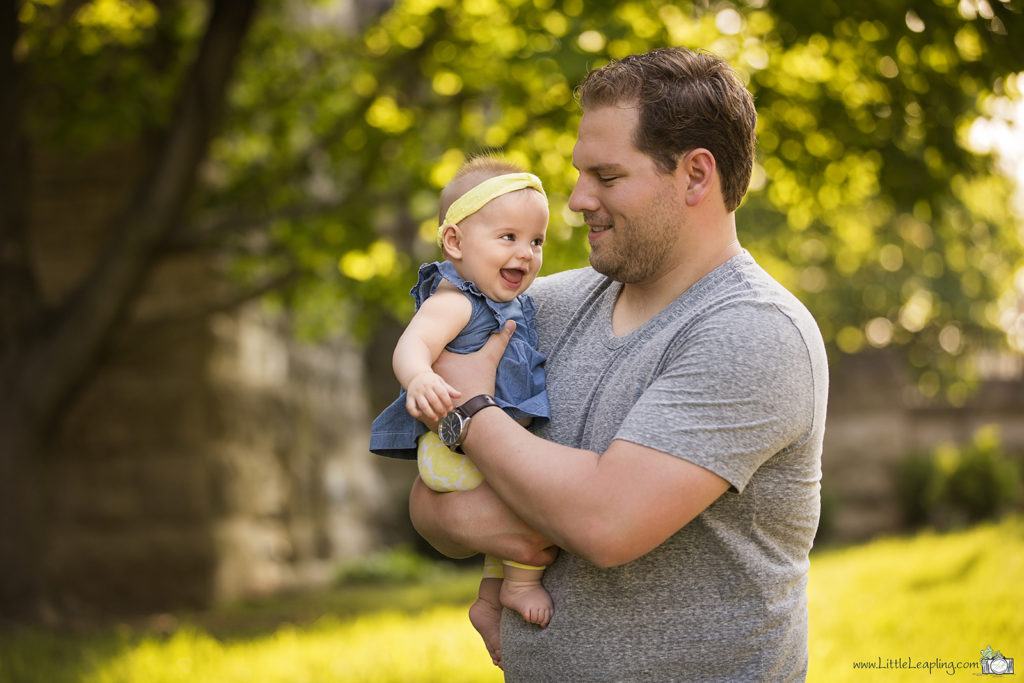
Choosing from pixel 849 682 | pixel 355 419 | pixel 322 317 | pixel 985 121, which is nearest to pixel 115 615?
pixel 322 317

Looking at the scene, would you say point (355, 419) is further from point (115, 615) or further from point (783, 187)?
point (783, 187)

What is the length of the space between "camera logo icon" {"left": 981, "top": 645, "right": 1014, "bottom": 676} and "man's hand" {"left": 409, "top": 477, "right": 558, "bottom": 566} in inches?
120

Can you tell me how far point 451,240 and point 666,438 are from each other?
79 centimetres

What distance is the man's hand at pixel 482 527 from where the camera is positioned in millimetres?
1996

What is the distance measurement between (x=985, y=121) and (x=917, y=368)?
10.9 metres

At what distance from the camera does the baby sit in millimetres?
2094

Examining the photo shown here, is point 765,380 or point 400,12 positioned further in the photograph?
point 400,12

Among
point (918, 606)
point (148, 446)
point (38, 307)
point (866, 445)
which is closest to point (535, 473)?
point (918, 606)

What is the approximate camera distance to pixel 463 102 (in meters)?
7.39

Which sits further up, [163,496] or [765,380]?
[765,380]

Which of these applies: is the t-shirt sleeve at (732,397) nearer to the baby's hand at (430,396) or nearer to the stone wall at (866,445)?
the baby's hand at (430,396)

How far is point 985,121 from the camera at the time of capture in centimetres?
589

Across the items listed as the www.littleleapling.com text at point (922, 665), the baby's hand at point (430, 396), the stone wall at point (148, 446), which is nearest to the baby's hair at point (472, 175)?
the baby's hand at point (430, 396)

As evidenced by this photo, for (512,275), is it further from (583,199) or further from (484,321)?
(583,199)
